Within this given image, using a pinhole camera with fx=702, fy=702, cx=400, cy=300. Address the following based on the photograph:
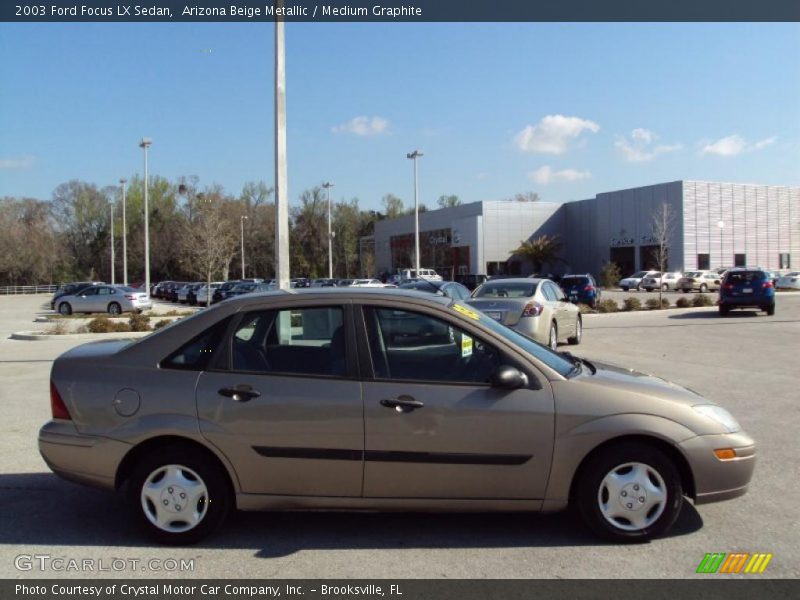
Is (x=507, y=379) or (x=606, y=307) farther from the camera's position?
(x=606, y=307)

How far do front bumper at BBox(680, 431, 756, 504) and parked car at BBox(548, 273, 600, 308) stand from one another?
78.5ft

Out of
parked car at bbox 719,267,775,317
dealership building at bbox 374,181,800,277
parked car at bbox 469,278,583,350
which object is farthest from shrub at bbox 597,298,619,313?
dealership building at bbox 374,181,800,277

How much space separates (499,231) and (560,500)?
71.7 metres

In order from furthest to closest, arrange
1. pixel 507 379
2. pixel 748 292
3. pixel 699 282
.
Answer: pixel 699 282 < pixel 748 292 < pixel 507 379

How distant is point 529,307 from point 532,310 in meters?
0.08

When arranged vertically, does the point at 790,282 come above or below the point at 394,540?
above

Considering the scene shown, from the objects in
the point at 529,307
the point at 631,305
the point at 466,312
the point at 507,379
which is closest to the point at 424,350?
the point at 466,312

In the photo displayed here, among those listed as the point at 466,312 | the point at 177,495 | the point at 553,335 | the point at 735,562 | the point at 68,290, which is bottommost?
the point at 735,562

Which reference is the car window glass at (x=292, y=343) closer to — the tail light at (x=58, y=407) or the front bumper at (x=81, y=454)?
the front bumper at (x=81, y=454)

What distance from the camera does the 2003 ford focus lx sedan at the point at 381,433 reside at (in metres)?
4.36

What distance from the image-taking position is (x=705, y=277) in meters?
53.6

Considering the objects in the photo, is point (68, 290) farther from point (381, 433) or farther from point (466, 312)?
point (381, 433)

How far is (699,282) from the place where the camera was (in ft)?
174

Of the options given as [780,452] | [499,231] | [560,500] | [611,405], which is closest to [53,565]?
[560,500]
